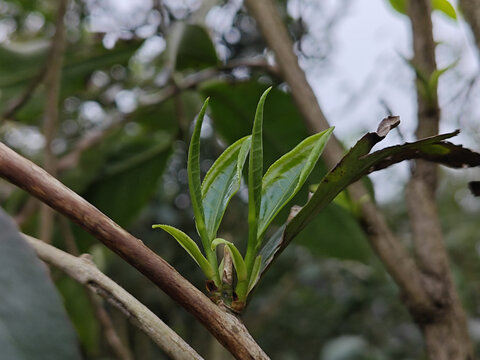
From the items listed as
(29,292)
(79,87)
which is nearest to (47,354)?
(29,292)

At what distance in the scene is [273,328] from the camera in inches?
63.2

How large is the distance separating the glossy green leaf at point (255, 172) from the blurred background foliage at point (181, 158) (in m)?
0.24

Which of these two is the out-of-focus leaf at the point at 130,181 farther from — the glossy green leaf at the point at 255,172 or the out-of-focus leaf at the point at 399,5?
the glossy green leaf at the point at 255,172

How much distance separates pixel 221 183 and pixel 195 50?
14.5 inches

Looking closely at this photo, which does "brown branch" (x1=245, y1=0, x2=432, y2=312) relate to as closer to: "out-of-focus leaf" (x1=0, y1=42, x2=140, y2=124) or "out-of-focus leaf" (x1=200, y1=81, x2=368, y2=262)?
"out-of-focus leaf" (x1=200, y1=81, x2=368, y2=262)

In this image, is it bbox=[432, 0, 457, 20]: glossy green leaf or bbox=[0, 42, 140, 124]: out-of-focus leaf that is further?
bbox=[0, 42, 140, 124]: out-of-focus leaf

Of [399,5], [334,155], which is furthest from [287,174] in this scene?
[399,5]

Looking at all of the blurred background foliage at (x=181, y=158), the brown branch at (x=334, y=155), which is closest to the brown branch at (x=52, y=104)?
the blurred background foliage at (x=181, y=158)

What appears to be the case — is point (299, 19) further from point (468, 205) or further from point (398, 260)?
point (468, 205)

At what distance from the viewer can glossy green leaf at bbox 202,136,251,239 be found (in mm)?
194

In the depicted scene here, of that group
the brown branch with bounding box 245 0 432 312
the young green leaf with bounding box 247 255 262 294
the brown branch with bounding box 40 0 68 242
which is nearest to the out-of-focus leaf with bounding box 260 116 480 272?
the young green leaf with bounding box 247 255 262 294

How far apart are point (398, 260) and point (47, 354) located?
0.25 m

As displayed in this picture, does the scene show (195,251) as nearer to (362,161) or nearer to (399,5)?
(362,161)

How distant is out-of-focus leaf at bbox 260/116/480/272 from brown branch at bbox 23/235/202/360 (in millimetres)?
47
